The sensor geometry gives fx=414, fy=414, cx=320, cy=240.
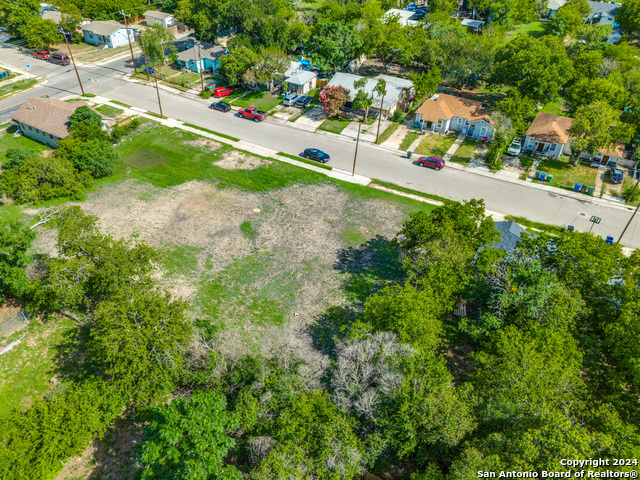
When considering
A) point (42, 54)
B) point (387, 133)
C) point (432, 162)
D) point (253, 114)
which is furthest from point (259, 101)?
point (42, 54)

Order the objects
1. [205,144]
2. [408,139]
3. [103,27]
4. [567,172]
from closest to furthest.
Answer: [567,172] → [205,144] → [408,139] → [103,27]

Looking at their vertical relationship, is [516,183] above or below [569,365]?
below

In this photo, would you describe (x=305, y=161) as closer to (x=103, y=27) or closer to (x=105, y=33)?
(x=105, y=33)

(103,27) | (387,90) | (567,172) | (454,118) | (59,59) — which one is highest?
(103,27)

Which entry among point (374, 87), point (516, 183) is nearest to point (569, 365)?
point (516, 183)

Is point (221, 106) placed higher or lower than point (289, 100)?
lower

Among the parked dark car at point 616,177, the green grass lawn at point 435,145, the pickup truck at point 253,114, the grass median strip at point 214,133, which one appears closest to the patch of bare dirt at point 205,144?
the grass median strip at point 214,133

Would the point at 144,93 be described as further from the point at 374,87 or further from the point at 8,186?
the point at 374,87
